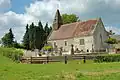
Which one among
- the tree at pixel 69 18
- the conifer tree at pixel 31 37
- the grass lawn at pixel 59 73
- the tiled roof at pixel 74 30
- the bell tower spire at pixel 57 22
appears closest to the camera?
the grass lawn at pixel 59 73

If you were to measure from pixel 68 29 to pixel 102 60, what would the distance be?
143 feet

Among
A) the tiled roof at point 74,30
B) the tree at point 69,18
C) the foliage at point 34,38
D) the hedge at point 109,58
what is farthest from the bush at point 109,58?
the tree at point 69,18

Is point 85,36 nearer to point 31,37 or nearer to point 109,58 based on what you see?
point 109,58

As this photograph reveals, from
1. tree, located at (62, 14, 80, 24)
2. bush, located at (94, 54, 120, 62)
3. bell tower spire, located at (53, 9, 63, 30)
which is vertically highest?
tree, located at (62, 14, 80, 24)

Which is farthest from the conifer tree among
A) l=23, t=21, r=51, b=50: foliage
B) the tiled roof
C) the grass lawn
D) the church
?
the grass lawn

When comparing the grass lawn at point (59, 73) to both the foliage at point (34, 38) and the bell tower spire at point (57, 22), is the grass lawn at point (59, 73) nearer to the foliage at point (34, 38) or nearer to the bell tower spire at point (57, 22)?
the bell tower spire at point (57, 22)

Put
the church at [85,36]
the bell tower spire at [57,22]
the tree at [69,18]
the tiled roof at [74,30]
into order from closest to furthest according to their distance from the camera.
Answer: the church at [85,36]
the tiled roof at [74,30]
the bell tower spire at [57,22]
the tree at [69,18]

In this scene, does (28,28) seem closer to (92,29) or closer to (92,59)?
(92,29)

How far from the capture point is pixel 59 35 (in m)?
88.4

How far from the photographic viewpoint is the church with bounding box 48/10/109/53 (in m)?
75.0

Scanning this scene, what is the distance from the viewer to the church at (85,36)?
74969 mm

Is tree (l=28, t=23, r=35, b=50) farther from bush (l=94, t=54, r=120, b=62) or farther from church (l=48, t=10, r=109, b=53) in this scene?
bush (l=94, t=54, r=120, b=62)

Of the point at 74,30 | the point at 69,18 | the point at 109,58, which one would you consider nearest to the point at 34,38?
the point at 69,18

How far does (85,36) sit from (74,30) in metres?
6.46
